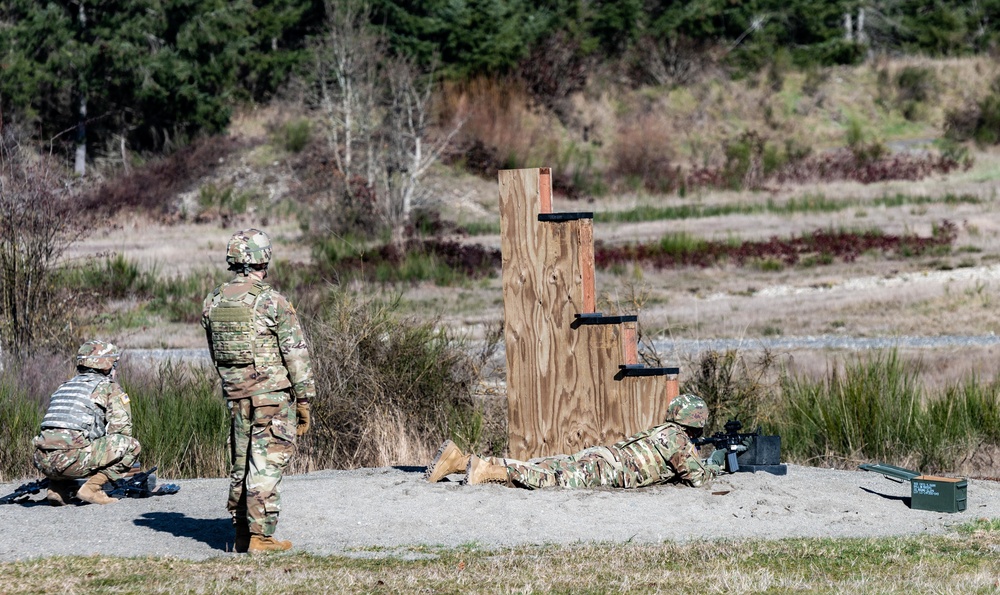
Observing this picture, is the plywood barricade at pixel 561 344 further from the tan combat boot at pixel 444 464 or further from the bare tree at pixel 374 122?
the bare tree at pixel 374 122

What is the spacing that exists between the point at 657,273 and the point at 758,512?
57.2ft

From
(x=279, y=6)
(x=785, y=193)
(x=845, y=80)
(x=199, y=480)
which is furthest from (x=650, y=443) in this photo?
(x=845, y=80)

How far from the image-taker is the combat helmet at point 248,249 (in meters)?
7.18

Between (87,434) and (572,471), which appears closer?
(87,434)

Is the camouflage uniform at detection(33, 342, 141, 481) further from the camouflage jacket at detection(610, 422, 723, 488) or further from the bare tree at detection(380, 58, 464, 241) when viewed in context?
the bare tree at detection(380, 58, 464, 241)

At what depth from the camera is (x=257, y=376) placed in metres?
7.11

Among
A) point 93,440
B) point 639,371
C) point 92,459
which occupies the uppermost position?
point 639,371

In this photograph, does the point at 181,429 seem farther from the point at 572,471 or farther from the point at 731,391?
the point at 731,391

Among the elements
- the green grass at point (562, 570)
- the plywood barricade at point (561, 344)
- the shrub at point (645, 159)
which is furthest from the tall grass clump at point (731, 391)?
the shrub at point (645, 159)

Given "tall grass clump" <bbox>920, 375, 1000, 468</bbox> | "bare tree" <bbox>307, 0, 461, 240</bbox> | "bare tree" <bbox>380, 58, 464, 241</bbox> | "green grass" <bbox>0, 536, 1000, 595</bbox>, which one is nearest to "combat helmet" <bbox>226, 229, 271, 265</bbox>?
"green grass" <bbox>0, 536, 1000, 595</bbox>

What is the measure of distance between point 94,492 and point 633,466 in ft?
12.1

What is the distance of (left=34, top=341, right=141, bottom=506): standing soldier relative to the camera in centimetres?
860

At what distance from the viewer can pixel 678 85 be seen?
158 feet

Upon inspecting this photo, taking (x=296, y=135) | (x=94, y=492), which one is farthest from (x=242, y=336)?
(x=296, y=135)
